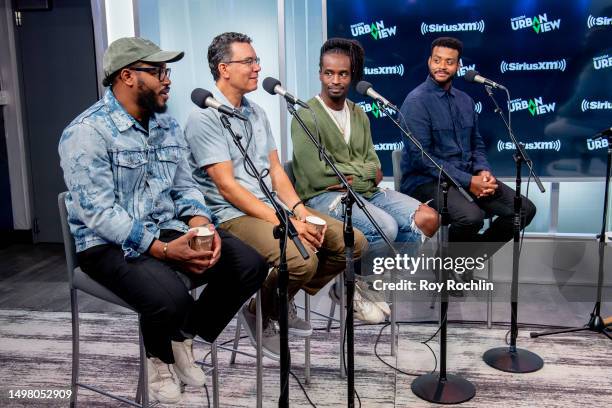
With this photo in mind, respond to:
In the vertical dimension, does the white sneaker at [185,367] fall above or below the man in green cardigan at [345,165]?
below

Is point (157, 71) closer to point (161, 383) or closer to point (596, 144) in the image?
point (161, 383)

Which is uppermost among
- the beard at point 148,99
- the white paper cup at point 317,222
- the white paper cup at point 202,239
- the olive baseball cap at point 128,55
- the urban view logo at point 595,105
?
the olive baseball cap at point 128,55

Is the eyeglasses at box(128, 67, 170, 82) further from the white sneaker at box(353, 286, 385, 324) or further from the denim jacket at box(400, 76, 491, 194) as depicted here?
the denim jacket at box(400, 76, 491, 194)

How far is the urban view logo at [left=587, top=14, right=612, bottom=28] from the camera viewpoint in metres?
3.77

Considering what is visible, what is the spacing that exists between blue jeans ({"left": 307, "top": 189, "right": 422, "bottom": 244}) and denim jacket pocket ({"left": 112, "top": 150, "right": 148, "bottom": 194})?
0.93 metres

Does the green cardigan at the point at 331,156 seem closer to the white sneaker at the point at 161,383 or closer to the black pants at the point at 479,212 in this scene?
the black pants at the point at 479,212

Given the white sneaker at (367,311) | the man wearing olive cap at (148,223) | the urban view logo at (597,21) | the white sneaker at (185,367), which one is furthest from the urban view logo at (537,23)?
the white sneaker at (185,367)

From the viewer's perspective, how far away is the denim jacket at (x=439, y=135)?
11.3ft

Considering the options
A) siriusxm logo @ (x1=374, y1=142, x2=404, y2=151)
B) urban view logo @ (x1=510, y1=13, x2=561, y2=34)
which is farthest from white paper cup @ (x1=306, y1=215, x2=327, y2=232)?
urban view logo @ (x1=510, y1=13, x2=561, y2=34)

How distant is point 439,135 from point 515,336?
1.13 meters

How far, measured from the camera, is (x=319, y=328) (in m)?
3.37

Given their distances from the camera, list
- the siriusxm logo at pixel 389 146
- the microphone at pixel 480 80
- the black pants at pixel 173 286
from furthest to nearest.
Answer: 1. the siriusxm logo at pixel 389 146
2. the microphone at pixel 480 80
3. the black pants at pixel 173 286

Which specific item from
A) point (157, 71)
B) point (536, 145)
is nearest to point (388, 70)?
point (536, 145)

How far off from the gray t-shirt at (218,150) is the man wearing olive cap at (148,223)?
0.55 ft
